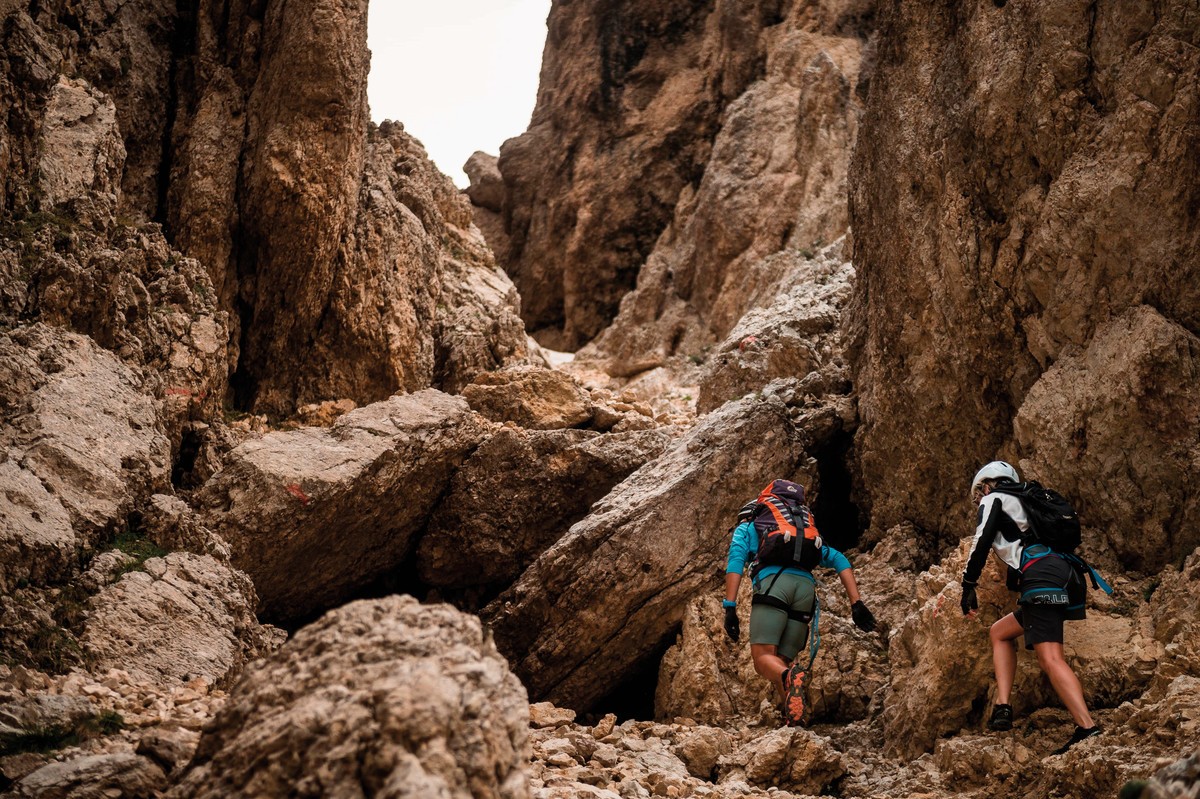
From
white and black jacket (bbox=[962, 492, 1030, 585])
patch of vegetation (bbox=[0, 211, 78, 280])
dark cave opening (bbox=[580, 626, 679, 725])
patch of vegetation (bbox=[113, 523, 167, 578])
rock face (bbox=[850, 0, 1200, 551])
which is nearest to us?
white and black jacket (bbox=[962, 492, 1030, 585])

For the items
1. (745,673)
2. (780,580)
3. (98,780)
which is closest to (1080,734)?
(780,580)

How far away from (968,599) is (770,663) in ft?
6.05

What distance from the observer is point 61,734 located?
545 cm

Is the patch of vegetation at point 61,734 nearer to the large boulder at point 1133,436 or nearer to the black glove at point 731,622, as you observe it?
the black glove at point 731,622

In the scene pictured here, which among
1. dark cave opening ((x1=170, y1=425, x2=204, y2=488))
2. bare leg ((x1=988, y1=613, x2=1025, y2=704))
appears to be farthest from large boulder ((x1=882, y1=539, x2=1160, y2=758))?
dark cave opening ((x1=170, y1=425, x2=204, y2=488))

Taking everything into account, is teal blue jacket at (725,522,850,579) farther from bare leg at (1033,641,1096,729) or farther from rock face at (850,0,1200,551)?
bare leg at (1033,641,1096,729)

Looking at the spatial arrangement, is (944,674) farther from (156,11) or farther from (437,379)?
(156,11)

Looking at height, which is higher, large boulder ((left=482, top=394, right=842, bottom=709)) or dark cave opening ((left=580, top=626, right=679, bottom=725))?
large boulder ((left=482, top=394, right=842, bottom=709))

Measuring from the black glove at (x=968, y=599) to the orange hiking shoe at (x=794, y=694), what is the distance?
4.88 ft

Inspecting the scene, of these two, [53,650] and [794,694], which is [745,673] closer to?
[794,694]

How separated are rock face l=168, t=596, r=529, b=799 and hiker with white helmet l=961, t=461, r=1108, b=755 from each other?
167 inches

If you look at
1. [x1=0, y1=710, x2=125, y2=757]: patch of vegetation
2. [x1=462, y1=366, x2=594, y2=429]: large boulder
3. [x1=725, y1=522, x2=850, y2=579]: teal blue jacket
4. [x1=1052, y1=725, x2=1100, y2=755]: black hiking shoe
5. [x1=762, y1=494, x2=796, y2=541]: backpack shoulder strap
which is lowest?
[x1=1052, y1=725, x2=1100, y2=755]: black hiking shoe

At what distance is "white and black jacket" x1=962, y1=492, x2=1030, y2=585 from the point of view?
24.5 ft

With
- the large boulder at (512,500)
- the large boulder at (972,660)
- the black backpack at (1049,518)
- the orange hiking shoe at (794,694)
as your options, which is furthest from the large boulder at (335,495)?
the black backpack at (1049,518)
